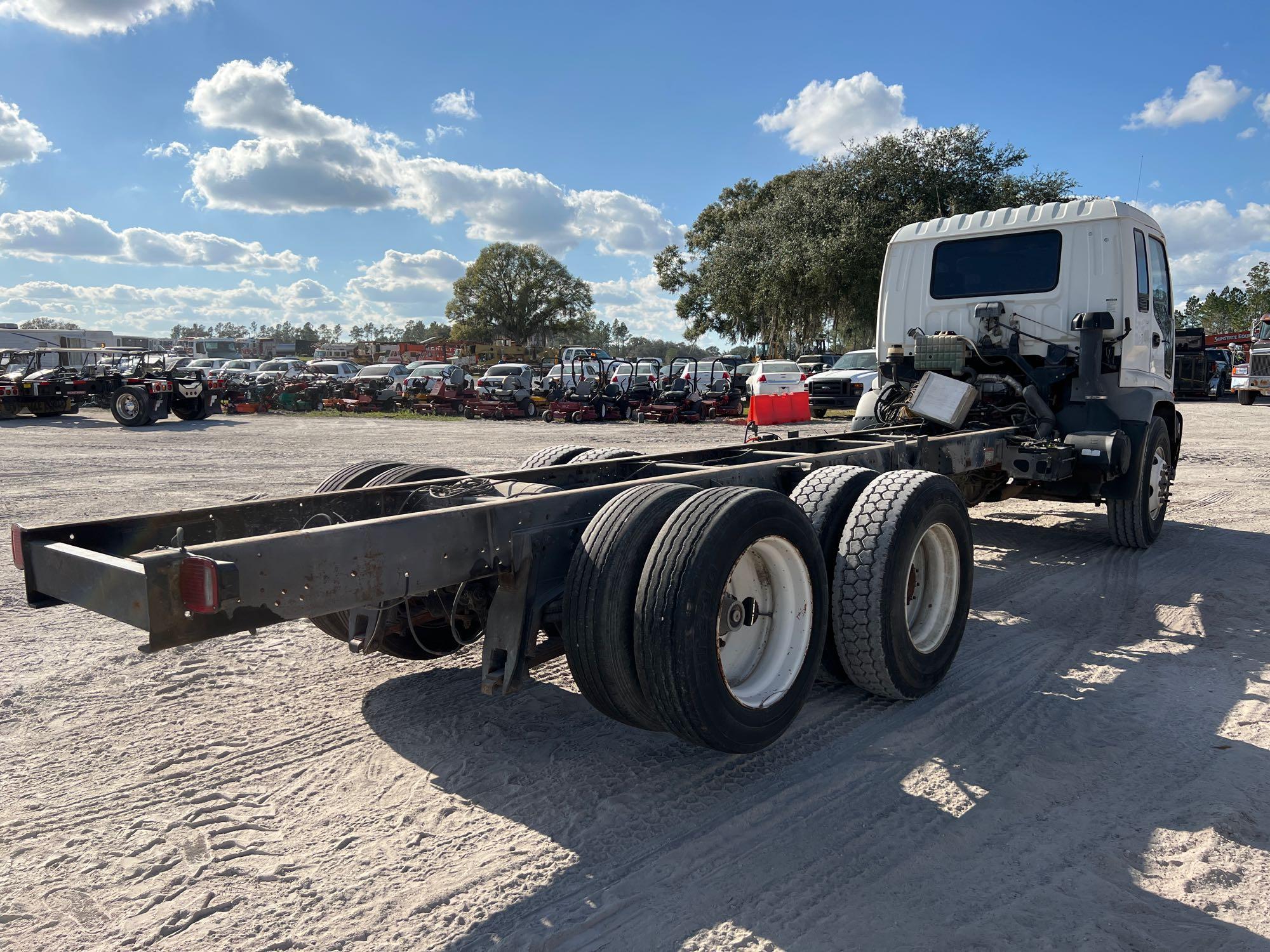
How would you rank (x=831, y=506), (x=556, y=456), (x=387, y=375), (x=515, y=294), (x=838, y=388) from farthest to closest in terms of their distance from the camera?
1. (x=515, y=294)
2. (x=387, y=375)
3. (x=838, y=388)
4. (x=556, y=456)
5. (x=831, y=506)

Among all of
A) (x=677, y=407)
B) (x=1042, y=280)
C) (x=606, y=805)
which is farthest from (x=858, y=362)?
(x=606, y=805)

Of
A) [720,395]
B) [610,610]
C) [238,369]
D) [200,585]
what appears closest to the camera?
[200,585]

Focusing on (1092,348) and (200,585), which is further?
Result: (1092,348)

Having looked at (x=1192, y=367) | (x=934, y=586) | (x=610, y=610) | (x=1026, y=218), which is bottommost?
(x=934, y=586)

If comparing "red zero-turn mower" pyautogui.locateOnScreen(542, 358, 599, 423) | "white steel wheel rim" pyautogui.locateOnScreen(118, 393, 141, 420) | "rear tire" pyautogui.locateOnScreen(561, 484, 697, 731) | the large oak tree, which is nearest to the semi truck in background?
"red zero-turn mower" pyautogui.locateOnScreen(542, 358, 599, 423)

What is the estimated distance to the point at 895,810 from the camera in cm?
311

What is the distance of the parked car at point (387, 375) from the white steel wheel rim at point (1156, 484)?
82.4 ft

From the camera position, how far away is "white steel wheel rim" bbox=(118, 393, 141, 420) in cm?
2098

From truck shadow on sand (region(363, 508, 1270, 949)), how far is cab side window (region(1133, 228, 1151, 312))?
3483 mm

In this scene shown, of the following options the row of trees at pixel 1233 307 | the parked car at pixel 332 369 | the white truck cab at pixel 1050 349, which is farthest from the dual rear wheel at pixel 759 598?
the row of trees at pixel 1233 307

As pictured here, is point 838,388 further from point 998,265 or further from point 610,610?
point 610,610

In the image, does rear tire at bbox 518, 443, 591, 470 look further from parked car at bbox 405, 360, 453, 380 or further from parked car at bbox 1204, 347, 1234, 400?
parked car at bbox 1204, 347, 1234, 400

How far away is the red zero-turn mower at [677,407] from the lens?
909 inches

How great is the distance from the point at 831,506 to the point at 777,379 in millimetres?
18161
